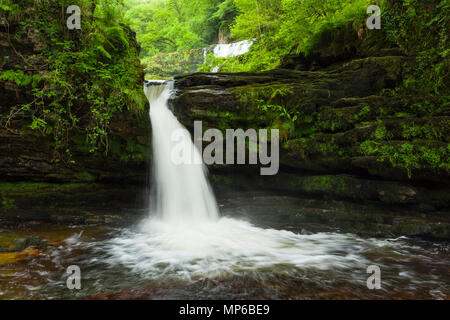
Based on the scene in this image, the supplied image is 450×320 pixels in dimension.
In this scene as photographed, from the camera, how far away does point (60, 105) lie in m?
5.33

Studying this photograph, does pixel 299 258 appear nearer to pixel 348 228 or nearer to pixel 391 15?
pixel 348 228

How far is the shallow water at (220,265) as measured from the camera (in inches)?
122

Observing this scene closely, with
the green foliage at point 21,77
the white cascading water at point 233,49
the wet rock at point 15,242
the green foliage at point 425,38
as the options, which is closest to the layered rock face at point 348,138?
the green foliage at point 425,38

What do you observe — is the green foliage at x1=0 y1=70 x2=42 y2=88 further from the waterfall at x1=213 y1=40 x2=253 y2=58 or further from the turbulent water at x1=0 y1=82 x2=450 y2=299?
the waterfall at x1=213 y1=40 x2=253 y2=58

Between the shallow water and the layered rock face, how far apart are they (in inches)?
29.7

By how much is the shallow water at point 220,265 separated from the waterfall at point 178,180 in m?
0.89

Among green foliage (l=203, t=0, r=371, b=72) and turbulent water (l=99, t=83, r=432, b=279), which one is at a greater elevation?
green foliage (l=203, t=0, r=371, b=72)

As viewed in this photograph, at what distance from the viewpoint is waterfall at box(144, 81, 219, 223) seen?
669cm

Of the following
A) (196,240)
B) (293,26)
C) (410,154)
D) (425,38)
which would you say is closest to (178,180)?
(196,240)

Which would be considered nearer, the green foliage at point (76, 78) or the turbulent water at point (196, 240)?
the turbulent water at point (196, 240)

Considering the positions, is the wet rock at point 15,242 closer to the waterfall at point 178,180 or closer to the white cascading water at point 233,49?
the waterfall at point 178,180

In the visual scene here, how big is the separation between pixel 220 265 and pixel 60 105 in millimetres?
4932

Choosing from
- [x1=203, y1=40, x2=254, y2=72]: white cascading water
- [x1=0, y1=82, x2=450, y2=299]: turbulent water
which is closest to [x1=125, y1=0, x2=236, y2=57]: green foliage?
[x1=203, y1=40, x2=254, y2=72]: white cascading water
